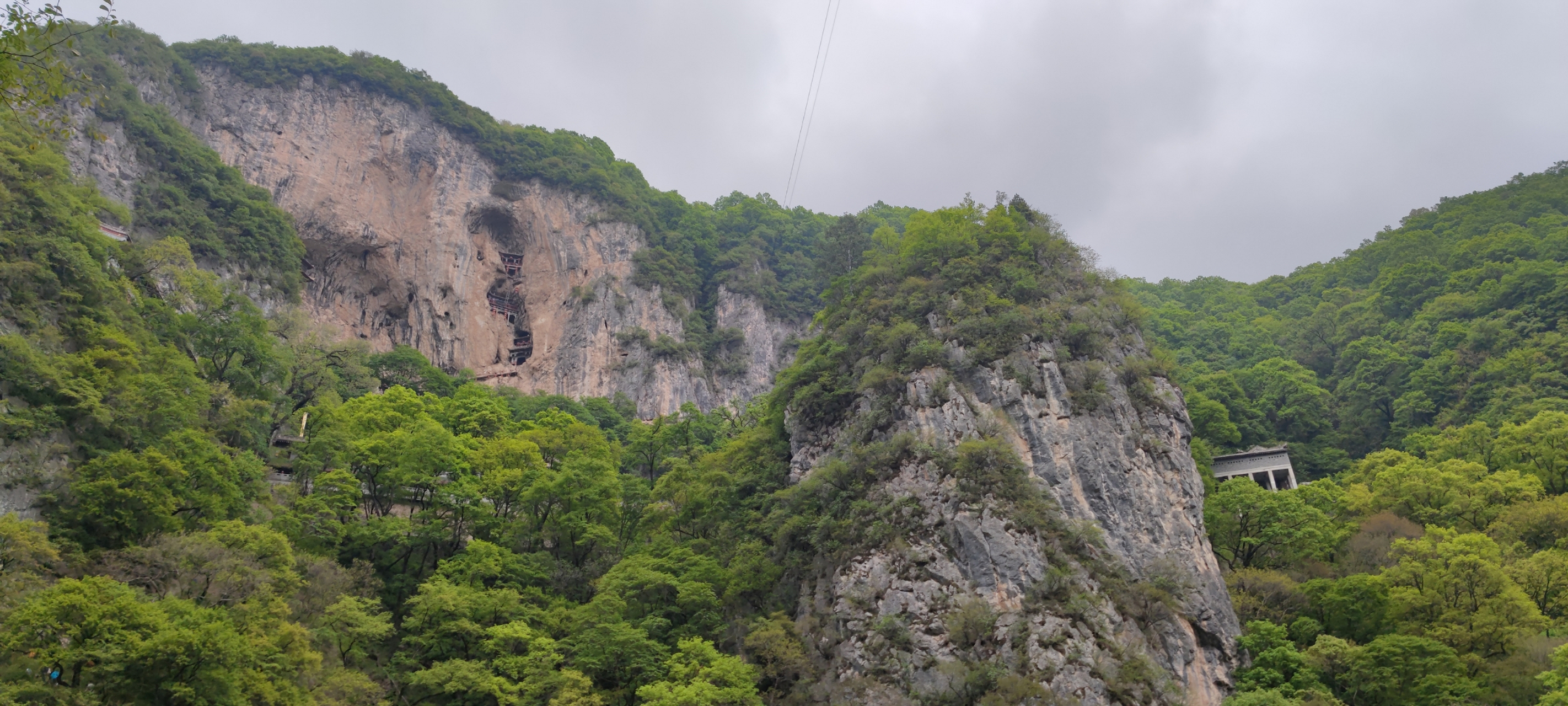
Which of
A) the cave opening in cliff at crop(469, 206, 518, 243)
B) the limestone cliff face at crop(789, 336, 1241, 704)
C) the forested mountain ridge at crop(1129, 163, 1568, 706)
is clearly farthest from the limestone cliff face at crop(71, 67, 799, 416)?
the forested mountain ridge at crop(1129, 163, 1568, 706)

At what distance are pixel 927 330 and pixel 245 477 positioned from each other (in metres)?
24.0

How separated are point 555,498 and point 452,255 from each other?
34820 millimetres

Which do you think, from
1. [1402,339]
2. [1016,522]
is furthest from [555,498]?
[1402,339]

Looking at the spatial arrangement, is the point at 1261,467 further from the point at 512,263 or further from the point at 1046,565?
the point at 512,263

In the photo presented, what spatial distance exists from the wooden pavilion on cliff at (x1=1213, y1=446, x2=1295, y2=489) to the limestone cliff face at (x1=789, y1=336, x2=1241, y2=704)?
7756mm

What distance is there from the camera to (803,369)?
120ft

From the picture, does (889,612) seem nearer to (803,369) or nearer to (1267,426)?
(803,369)

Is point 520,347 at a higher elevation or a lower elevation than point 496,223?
lower

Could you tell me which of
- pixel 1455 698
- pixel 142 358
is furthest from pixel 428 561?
pixel 1455 698

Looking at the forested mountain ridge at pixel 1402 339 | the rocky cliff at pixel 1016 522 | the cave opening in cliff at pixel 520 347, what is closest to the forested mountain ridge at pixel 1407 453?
the forested mountain ridge at pixel 1402 339

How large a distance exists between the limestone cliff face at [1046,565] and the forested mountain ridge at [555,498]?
10 centimetres

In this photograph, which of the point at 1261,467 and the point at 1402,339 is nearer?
the point at 1261,467

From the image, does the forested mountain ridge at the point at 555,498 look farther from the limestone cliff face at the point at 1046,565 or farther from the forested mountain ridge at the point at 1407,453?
the forested mountain ridge at the point at 1407,453

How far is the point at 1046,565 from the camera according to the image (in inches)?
1052
